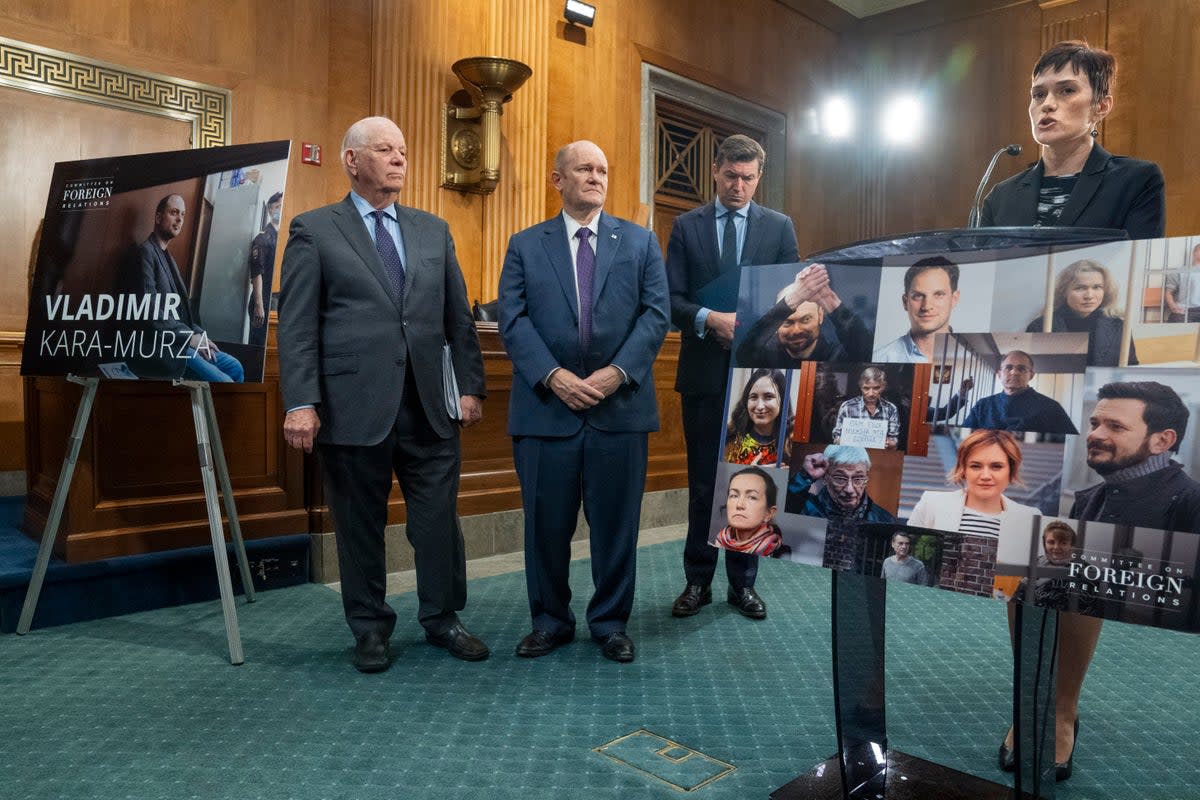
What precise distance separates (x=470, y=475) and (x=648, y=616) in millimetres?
1141

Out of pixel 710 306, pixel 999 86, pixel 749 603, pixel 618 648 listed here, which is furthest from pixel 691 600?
pixel 999 86

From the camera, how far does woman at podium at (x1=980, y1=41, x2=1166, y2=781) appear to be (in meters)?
1.71

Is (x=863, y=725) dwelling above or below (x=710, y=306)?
below

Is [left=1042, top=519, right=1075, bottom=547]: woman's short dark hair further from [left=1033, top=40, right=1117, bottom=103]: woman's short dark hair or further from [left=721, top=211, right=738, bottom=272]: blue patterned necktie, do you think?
[left=721, top=211, right=738, bottom=272]: blue patterned necktie

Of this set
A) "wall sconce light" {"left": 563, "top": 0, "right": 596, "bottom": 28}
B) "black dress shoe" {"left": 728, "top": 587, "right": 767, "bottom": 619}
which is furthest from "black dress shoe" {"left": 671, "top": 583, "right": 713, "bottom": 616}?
"wall sconce light" {"left": 563, "top": 0, "right": 596, "bottom": 28}

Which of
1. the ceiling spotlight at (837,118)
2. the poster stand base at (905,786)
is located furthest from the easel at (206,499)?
the ceiling spotlight at (837,118)

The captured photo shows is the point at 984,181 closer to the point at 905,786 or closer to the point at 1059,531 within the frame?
the point at 905,786

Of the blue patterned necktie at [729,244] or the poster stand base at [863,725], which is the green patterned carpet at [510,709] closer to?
the poster stand base at [863,725]

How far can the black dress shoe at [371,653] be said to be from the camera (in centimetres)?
240

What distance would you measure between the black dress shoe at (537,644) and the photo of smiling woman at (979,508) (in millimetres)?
1512

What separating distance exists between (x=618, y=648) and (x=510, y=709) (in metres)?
Result: 0.45

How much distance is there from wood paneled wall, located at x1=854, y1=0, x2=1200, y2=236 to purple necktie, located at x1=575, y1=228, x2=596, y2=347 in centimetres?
498

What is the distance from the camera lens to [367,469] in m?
2.48

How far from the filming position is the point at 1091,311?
3.91 ft
